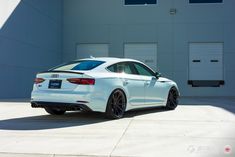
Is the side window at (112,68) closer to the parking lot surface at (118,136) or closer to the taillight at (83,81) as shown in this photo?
the taillight at (83,81)

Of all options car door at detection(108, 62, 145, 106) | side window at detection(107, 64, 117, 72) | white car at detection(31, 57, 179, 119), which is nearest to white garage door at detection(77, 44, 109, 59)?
white car at detection(31, 57, 179, 119)

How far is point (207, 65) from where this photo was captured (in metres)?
20.5

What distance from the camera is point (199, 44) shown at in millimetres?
20656

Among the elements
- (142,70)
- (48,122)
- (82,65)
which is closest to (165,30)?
(142,70)

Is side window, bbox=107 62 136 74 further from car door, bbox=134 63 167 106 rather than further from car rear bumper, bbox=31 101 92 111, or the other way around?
car rear bumper, bbox=31 101 92 111

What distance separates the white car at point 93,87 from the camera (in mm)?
7789

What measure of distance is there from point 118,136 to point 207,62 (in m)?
15.1

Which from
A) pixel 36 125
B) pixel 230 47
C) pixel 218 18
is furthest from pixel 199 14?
pixel 36 125

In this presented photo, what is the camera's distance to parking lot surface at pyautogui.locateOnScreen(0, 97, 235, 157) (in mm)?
5203

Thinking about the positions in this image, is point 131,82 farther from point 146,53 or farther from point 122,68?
point 146,53

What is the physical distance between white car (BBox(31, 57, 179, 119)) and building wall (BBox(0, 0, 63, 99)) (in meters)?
6.70

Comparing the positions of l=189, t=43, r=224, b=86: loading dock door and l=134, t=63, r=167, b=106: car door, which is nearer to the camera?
l=134, t=63, r=167, b=106: car door

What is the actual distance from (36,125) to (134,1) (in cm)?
1478

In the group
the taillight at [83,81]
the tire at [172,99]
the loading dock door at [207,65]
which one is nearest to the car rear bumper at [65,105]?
the taillight at [83,81]
